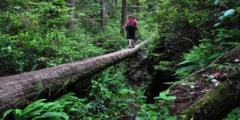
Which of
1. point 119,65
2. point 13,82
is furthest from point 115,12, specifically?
point 13,82

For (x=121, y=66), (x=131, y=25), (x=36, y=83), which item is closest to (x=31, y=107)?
(x=36, y=83)

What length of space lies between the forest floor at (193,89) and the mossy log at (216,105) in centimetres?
39

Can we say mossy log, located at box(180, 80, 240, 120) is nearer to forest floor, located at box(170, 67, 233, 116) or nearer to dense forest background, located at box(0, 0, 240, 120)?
dense forest background, located at box(0, 0, 240, 120)

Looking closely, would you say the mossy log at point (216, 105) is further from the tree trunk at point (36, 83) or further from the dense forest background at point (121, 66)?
the tree trunk at point (36, 83)

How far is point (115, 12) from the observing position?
29.8 meters

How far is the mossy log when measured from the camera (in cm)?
303

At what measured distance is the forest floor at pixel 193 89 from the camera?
11.9 feet

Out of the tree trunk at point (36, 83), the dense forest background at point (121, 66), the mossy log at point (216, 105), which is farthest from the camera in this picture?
the dense forest background at point (121, 66)

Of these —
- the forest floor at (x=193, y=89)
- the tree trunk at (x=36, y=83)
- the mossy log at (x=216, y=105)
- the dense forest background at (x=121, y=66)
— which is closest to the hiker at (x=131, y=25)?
the dense forest background at (x=121, y=66)

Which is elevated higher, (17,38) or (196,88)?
(17,38)

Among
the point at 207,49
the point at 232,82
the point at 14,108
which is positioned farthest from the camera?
the point at 207,49

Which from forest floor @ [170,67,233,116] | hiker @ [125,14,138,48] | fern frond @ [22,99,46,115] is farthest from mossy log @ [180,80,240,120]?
hiker @ [125,14,138,48]

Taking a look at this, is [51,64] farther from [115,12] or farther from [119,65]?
[115,12]

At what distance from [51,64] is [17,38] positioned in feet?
4.96
